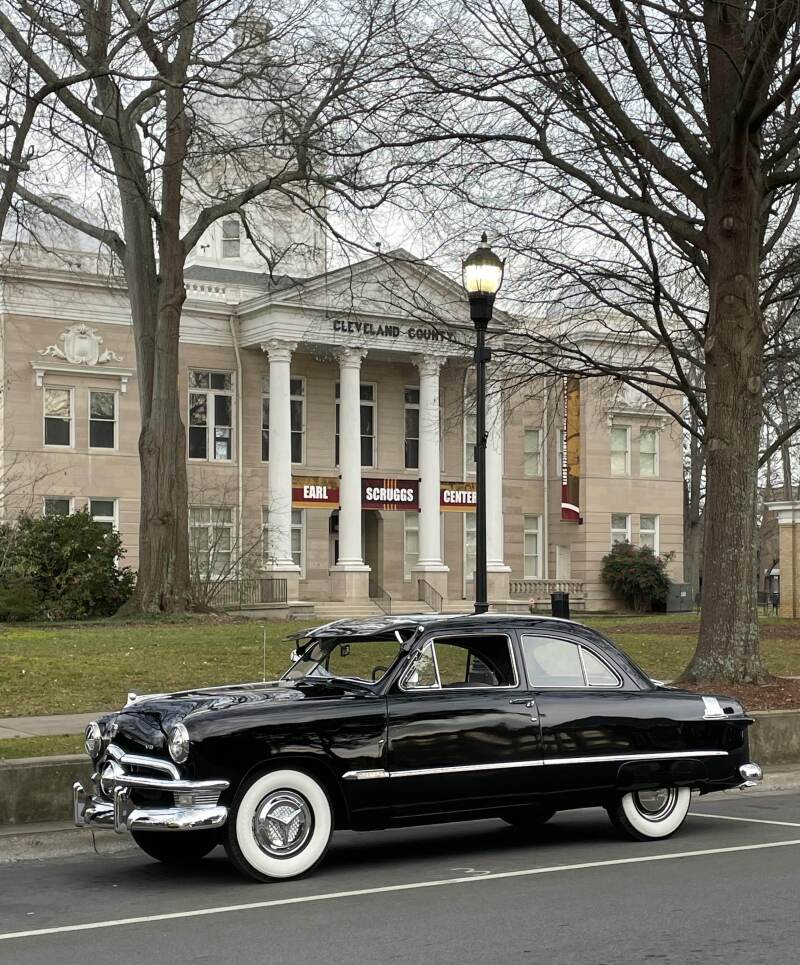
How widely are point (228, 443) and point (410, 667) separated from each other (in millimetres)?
38299

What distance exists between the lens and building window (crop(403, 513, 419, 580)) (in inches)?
2029

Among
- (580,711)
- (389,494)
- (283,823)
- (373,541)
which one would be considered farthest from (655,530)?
(283,823)

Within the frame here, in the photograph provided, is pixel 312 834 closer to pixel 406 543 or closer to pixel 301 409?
pixel 301 409

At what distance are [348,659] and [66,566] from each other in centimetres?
2320

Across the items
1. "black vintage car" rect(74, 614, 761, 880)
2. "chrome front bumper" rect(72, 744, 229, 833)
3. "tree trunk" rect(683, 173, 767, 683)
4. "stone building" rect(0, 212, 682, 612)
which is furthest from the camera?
"stone building" rect(0, 212, 682, 612)

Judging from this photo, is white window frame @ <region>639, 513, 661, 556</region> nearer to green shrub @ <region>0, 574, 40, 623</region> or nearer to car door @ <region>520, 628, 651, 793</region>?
green shrub @ <region>0, 574, 40, 623</region>

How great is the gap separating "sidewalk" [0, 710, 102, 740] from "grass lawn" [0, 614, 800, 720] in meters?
0.39

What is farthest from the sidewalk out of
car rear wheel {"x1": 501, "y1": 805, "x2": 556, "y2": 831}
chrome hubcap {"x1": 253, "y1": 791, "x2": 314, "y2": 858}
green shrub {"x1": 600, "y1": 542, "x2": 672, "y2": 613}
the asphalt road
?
green shrub {"x1": 600, "y1": 542, "x2": 672, "y2": 613}

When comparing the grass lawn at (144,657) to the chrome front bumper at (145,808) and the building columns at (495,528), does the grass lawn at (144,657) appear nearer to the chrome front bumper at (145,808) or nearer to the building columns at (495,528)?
the chrome front bumper at (145,808)

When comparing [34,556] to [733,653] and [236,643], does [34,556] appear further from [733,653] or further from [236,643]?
[733,653]

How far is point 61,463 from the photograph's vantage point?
4391cm

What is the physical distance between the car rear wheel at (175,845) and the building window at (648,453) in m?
48.3

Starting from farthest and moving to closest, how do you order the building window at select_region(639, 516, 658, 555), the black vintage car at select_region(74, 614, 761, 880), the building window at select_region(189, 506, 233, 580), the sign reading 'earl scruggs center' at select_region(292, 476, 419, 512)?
1. the building window at select_region(639, 516, 658, 555)
2. the sign reading 'earl scruggs center' at select_region(292, 476, 419, 512)
3. the building window at select_region(189, 506, 233, 580)
4. the black vintage car at select_region(74, 614, 761, 880)

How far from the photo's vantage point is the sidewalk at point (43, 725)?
13875mm
